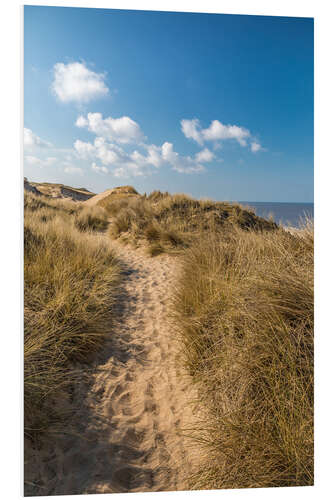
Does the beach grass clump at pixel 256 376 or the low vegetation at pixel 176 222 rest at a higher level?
the low vegetation at pixel 176 222

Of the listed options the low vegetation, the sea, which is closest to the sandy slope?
the sea

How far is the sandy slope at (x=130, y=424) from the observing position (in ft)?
4.30

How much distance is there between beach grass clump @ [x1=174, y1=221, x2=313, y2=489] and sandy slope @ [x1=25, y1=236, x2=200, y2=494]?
0.16m

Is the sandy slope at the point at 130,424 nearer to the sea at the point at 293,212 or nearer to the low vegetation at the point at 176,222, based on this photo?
the sea at the point at 293,212

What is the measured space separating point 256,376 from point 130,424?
0.87 m

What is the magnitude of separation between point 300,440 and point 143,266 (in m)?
3.87

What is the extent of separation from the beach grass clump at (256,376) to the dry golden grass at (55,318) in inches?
34.6

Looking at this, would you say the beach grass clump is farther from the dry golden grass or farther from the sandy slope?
the dry golden grass

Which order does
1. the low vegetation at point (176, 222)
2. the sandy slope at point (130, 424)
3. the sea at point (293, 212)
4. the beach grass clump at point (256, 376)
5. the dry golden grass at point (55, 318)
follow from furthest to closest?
1. the low vegetation at point (176, 222)
2. the sea at point (293, 212)
3. the dry golden grass at point (55, 318)
4. the sandy slope at point (130, 424)
5. the beach grass clump at point (256, 376)

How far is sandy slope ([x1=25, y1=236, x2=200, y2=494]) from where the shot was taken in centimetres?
131

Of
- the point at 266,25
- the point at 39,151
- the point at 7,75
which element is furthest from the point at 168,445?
the point at 266,25

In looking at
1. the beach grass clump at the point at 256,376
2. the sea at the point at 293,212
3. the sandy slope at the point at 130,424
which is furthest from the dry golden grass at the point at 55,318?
the sea at the point at 293,212

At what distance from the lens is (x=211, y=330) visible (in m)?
1.98

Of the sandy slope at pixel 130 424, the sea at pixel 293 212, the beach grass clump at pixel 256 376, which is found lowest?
the sandy slope at pixel 130 424
